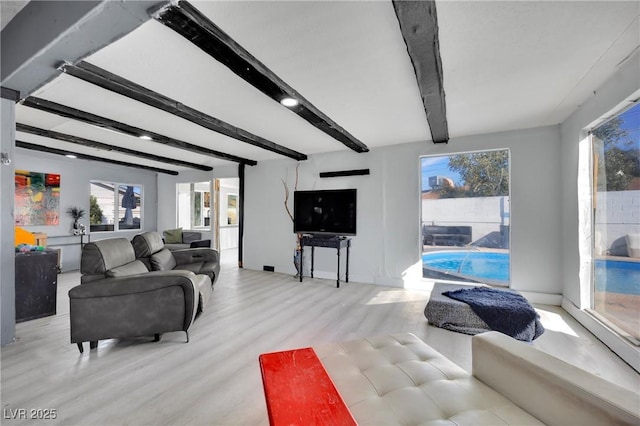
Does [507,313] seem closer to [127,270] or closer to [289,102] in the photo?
[289,102]

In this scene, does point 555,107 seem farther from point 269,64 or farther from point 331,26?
point 269,64

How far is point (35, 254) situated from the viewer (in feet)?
9.11

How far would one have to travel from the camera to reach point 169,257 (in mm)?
3785

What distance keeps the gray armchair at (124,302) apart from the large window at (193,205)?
534 centimetres

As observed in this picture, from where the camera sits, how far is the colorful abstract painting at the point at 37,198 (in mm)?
4832

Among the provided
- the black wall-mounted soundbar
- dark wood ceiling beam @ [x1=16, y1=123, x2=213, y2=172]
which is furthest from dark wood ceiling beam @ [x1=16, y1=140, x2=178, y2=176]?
the black wall-mounted soundbar

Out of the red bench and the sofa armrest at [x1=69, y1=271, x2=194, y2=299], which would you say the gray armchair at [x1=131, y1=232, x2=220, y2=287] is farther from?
the red bench

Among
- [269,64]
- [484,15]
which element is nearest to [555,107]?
[484,15]

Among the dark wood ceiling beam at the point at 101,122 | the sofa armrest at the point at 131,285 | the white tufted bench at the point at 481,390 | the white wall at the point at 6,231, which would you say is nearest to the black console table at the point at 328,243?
the dark wood ceiling beam at the point at 101,122

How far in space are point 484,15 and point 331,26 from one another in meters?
0.90

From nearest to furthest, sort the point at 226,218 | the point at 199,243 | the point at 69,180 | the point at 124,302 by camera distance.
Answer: the point at 124,302 < the point at 69,180 < the point at 199,243 < the point at 226,218

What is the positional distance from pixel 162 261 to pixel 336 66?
A: 3.23m

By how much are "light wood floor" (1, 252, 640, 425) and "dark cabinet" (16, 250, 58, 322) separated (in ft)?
0.44

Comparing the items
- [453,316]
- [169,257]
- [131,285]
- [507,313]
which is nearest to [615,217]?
[507,313]
